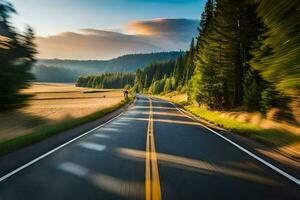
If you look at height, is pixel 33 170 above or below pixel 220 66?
below

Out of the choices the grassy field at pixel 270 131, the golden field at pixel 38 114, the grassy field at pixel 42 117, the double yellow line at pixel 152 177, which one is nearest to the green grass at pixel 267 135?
the grassy field at pixel 270 131

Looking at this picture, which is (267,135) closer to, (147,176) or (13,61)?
(147,176)

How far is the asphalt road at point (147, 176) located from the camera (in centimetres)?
583

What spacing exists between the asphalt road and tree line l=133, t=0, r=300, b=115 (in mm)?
4357

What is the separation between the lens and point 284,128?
14.3 meters

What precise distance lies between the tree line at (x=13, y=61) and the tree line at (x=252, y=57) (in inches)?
439

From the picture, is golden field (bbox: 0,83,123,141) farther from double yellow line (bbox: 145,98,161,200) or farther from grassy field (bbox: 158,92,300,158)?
grassy field (bbox: 158,92,300,158)

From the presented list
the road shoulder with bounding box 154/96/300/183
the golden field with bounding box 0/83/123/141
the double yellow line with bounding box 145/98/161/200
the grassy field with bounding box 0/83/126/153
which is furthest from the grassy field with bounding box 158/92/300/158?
the golden field with bounding box 0/83/123/141

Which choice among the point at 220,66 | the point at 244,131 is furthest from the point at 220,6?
the point at 244,131

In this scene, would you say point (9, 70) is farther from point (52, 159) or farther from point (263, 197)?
point (263, 197)

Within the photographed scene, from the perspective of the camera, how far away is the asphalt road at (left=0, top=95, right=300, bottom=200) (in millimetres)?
5832

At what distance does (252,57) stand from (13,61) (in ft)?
67.1

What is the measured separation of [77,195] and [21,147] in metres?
6.82

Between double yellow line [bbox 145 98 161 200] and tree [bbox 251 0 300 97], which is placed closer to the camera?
double yellow line [bbox 145 98 161 200]
